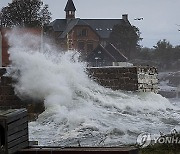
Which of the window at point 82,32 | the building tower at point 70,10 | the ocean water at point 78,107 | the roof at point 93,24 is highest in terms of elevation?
the building tower at point 70,10

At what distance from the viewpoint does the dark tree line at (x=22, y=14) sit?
133 ft

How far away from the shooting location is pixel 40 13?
43062 millimetres

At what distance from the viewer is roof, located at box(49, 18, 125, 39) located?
74.1m

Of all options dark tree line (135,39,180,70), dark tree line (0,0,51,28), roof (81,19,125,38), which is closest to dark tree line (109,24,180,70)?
dark tree line (135,39,180,70)

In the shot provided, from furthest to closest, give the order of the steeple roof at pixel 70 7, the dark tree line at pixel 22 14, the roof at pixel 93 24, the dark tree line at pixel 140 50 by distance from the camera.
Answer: the steeple roof at pixel 70 7 < the roof at pixel 93 24 < the dark tree line at pixel 140 50 < the dark tree line at pixel 22 14

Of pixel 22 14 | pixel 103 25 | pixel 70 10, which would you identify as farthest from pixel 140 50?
pixel 22 14

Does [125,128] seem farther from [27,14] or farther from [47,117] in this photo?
[27,14]

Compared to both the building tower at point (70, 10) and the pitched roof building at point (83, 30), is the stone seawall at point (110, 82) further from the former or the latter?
the building tower at point (70, 10)

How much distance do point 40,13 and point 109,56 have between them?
1776cm

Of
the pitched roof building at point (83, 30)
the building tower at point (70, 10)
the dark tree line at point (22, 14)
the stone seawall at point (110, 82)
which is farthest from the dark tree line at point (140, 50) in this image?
the stone seawall at point (110, 82)

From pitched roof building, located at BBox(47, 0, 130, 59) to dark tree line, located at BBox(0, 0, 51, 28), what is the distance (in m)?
24.8

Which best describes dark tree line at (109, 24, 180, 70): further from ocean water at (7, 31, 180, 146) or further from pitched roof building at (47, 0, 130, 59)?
ocean water at (7, 31, 180, 146)

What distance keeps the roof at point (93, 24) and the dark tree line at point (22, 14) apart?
29715mm

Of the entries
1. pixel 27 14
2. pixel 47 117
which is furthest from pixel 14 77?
pixel 27 14
